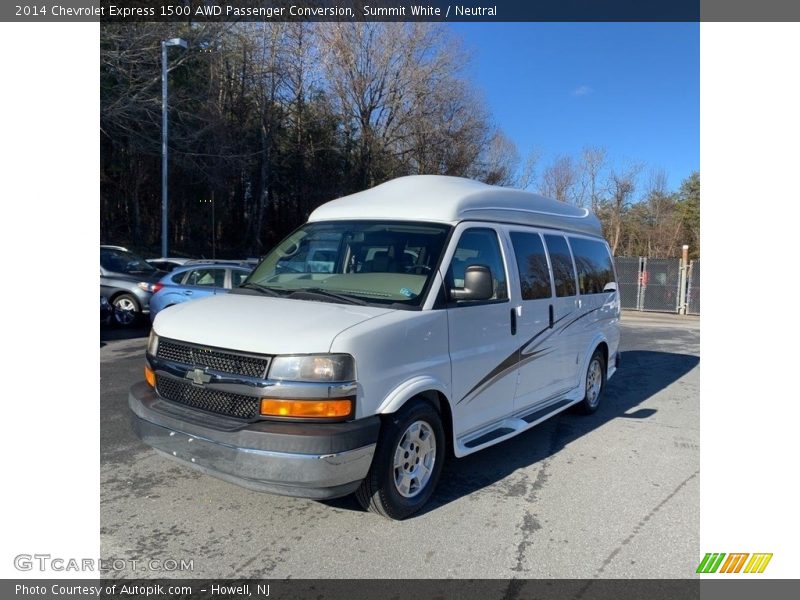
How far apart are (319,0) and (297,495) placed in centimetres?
2722

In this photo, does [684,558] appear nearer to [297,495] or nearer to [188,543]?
[297,495]

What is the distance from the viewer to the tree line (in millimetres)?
23906

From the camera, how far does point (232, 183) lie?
97.3 feet

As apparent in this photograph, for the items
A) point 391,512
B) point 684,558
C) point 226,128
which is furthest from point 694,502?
point 226,128

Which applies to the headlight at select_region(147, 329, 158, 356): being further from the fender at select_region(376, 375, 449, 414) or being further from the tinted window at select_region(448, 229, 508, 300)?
the tinted window at select_region(448, 229, 508, 300)

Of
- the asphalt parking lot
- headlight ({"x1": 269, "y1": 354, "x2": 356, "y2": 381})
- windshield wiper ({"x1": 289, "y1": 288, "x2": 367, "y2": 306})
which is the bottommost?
the asphalt parking lot

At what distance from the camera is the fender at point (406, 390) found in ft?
12.3

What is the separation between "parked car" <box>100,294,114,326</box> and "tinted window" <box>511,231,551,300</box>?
10.2m

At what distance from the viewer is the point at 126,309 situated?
41.4ft

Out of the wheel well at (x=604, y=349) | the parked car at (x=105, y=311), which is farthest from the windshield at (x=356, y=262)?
the parked car at (x=105, y=311)

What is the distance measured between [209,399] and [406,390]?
1.27 m

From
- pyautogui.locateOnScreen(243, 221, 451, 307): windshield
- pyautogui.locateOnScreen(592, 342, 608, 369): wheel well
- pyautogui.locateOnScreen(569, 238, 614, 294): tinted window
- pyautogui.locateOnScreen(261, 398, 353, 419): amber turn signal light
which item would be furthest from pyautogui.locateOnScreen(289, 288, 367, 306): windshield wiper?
pyautogui.locateOnScreen(592, 342, 608, 369): wheel well

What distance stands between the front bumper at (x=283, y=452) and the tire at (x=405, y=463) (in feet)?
0.51
